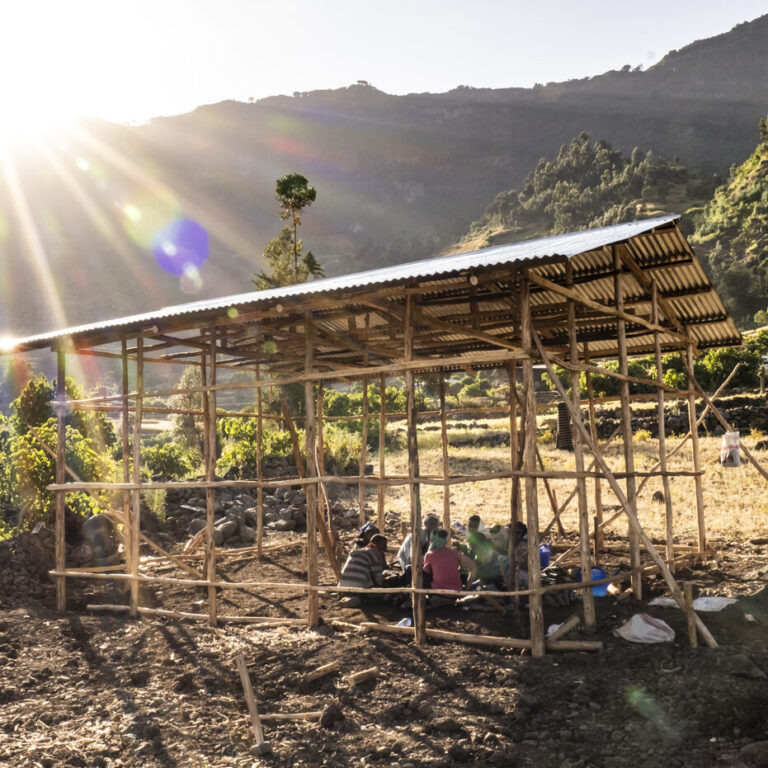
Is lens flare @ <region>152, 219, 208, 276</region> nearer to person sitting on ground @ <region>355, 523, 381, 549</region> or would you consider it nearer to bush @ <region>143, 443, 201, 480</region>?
bush @ <region>143, 443, 201, 480</region>

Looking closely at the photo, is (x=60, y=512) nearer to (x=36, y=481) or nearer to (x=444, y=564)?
(x=36, y=481)

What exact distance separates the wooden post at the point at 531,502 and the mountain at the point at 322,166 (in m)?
86.2

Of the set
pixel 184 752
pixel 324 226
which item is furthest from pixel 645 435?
pixel 324 226

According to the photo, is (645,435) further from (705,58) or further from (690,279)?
(705,58)

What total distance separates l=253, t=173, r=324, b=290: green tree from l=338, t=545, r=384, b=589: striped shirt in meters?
22.2

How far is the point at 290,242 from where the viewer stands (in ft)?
103

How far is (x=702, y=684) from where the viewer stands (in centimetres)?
596

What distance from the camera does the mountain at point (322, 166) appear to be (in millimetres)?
106375

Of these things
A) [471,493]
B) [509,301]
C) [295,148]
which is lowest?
[471,493]

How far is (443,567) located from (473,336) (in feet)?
8.84

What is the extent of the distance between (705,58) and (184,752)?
177m

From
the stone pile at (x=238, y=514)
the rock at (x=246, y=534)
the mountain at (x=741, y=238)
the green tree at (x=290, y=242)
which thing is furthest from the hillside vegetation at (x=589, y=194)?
the rock at (x=246, y=534)

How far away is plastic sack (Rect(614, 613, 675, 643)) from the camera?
23.1 feet

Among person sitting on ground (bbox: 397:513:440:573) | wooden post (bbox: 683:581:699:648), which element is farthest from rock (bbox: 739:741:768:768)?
person sitting on ground (bbox: 397:513:440:573)
